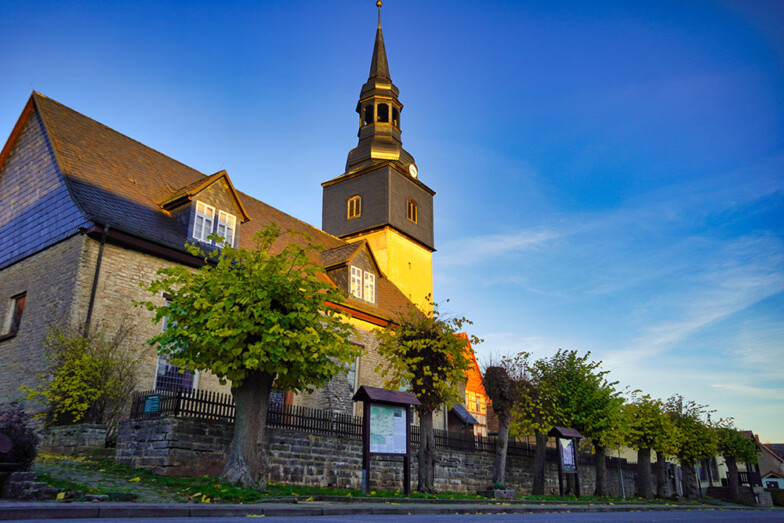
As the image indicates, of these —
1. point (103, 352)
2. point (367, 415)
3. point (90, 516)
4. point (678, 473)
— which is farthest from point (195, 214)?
point (678, 473)

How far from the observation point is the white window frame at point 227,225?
21281 millimetres

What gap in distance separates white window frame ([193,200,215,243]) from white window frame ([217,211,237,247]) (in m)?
0.37

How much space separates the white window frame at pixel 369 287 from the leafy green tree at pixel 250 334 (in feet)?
41.6

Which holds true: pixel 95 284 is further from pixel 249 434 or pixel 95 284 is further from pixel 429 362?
pixel 429 362

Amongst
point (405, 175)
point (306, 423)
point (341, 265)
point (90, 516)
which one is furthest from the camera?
point (405, 175)

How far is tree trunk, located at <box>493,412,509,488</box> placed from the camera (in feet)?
72.3

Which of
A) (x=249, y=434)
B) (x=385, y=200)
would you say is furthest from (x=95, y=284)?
(x=385, y=200)

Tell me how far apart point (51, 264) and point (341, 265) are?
11.9 meters

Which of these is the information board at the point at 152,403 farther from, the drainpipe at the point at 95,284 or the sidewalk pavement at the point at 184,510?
the sidewalk pavement at the point at 184,510

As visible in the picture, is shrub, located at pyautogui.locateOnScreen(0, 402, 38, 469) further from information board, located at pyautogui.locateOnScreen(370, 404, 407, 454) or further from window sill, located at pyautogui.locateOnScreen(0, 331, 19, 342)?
window sill, located at pyautogui.locateOnScreen(0, 331, 19, 342)

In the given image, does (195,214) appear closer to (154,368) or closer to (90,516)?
(154,368)

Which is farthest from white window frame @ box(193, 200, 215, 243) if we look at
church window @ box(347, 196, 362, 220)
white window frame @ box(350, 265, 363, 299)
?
church window @ box(347, 196, 362, 220)

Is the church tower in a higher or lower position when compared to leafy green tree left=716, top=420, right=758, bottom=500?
higher

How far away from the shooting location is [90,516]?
8156 millimetres
